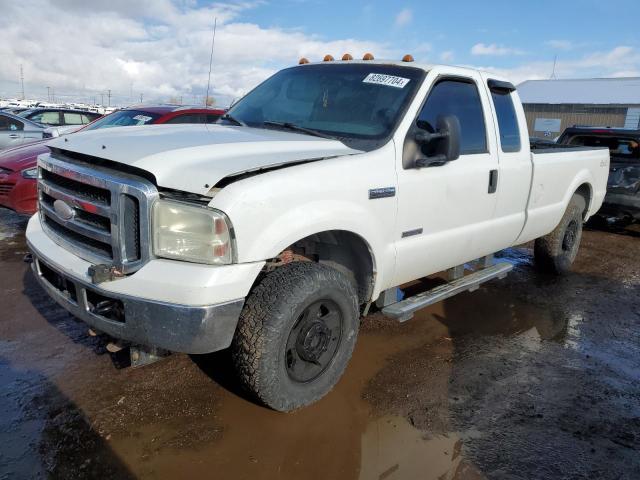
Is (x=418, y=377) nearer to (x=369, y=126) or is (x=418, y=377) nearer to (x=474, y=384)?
(x=474, y=384)

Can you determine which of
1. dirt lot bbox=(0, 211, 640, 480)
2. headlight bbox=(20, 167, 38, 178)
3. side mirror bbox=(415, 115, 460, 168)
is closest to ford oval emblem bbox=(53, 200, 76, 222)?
dirt lot bbox=(0, 211, 640, 480)

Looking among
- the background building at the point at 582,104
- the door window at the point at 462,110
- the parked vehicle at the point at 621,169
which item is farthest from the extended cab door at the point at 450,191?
the background building at the point at 582,104

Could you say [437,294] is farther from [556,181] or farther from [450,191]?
[556,181]

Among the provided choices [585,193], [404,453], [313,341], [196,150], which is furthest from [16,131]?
[404,453]

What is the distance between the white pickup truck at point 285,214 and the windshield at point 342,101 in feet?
0.05

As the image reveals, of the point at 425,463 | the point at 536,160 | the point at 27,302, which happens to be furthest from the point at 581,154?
the point at 27,302

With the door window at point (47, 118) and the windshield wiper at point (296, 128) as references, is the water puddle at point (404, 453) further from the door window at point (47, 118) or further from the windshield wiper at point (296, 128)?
the door window at point (47, 118)

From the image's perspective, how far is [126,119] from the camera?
707 cm

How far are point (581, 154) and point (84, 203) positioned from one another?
5.00 m

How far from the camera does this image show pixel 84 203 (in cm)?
270

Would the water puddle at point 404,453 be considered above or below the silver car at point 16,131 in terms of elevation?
→ below

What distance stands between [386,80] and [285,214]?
5.17 feet

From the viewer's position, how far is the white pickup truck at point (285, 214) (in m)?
2.41

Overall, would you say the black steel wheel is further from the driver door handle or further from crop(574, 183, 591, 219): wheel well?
crop(574, 183, 591, 219): wheel well
